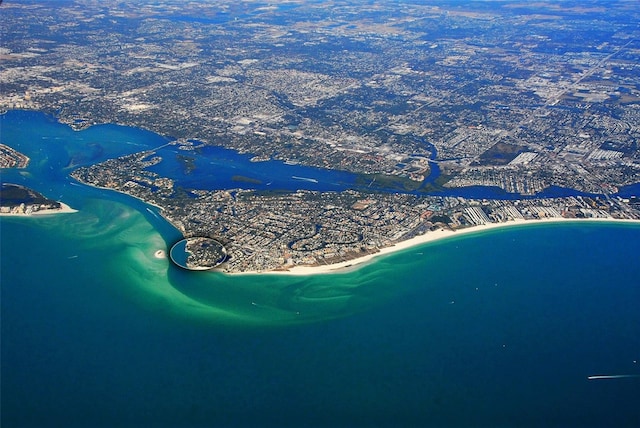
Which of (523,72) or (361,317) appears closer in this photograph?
(361,317)

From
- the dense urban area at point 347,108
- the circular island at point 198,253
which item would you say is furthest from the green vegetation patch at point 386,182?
the circular island at point 198,253

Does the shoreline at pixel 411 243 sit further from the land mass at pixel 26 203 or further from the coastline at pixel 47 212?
the land mass at pixel 26 203

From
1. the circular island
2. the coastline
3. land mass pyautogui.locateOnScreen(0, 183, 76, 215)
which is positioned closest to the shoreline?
the circular island

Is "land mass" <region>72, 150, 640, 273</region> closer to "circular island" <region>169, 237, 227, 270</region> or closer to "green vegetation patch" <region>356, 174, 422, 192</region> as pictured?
"circular island" <region>169, 237, 227, 270</region>

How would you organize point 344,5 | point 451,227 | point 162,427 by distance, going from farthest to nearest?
1. point 344,5
2. point 451,227
3. point 162,427

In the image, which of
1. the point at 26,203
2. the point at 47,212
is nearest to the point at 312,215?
the point at 47,212

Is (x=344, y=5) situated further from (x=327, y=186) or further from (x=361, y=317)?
(x=361, y=317)

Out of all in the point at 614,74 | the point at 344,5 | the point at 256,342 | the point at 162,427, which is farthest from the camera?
the point at 344,5

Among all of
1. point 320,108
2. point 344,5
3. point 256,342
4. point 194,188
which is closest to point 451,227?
point 256,342
